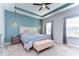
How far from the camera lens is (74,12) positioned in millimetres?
1280

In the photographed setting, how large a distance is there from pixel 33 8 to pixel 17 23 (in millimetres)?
402

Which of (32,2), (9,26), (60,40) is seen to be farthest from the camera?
(60,40)

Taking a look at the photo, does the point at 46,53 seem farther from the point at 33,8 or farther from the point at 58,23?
the point at 33,8

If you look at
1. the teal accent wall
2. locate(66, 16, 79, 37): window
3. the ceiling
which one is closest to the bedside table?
the teal accent wall

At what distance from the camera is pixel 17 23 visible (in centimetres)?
139

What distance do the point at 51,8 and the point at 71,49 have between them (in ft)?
2.63

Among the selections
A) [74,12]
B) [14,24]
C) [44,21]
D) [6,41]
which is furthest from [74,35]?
[6,41]

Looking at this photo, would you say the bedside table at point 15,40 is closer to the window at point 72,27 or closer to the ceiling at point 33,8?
the ceiling at point 33,8

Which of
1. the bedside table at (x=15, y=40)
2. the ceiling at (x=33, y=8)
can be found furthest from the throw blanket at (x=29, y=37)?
the ceiling at (x=33, y=8)

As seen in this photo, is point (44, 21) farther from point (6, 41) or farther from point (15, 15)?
point (6, 41)

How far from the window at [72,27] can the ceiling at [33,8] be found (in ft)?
0.85

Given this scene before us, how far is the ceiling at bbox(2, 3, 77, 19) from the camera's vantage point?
4.10ft

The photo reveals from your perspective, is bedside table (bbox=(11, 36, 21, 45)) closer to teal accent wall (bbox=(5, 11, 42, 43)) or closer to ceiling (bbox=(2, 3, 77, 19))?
teal accent wall (bbox=(5, 11, 42, 43))

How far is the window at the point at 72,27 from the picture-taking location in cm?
128
